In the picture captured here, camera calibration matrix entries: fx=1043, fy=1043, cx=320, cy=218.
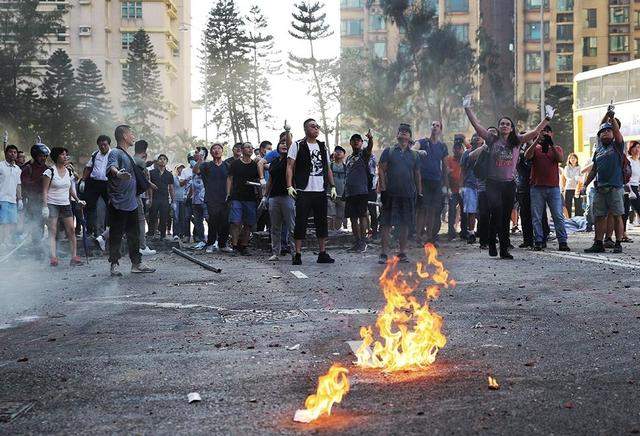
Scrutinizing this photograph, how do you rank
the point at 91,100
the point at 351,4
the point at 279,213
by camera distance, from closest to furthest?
1. the point at 279,213
2. the point at 91,100
3. the point at 351,4

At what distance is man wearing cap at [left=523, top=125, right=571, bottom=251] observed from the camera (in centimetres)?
1573

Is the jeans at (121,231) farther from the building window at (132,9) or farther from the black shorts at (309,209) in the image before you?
the building window at (132,9)

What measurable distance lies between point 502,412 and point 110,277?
28.9 ft

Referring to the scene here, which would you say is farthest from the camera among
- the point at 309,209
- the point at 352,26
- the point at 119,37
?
the point at 352,26

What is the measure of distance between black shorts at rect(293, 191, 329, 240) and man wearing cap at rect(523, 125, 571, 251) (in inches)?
139

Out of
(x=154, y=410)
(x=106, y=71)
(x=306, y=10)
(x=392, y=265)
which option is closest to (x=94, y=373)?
(x=154, y=410)

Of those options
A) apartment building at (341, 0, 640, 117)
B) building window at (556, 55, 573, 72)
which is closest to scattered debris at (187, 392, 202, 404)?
apartment building at (341, 0, 640, 117)

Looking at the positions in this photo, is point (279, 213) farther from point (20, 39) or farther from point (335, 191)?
point (20, 39)

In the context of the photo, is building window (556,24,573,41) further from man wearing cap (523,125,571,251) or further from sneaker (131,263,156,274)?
sneaker (131,263,156,274)

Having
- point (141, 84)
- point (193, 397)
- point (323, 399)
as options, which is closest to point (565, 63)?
point (141, 84)

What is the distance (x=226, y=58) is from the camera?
→ 84.0m

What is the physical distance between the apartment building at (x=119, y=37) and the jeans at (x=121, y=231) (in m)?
76.9

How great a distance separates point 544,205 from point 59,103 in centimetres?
5922

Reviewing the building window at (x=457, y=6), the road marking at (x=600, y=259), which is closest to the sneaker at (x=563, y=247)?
the road marking at (x=600, y=259)
